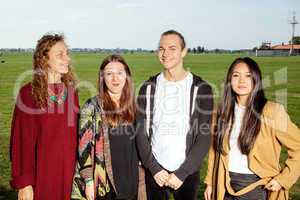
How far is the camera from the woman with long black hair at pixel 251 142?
380 centimetres

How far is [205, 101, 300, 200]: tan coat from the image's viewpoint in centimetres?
375

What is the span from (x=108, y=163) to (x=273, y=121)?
1.71 meters

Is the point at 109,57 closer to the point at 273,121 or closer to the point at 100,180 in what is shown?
the point at 100,180

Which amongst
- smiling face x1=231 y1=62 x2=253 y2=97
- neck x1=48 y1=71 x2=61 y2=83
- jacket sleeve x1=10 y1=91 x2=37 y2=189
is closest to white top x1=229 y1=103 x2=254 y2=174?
smiling face x1=231 y1=62 x2=253 y2=97

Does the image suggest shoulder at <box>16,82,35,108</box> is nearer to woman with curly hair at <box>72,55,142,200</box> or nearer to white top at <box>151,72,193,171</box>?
woman with curly hair at <box>72,55,142,200</box>

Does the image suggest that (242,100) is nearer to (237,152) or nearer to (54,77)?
(237,152)

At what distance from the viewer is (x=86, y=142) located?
3.95 meters

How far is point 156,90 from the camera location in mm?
4355

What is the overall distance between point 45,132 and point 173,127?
1370mm

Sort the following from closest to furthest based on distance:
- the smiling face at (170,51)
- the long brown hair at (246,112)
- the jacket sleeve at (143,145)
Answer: the long brown hair at (246,112)
the jacket sleeve at (143,145)
the smiling face at (170,51)

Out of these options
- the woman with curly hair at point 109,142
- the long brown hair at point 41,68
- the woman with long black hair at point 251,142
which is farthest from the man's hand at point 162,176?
the long brown hair at point 41,68

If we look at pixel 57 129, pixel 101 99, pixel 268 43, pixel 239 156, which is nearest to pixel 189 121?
pixel 239 156

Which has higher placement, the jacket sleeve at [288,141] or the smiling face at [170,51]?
the smiling face at [170,51]

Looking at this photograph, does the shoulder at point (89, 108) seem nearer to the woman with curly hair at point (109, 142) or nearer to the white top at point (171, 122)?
the woman with curly hair at point (109, 142)
